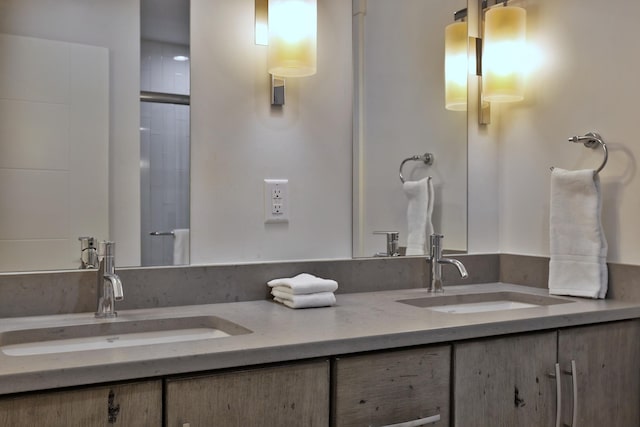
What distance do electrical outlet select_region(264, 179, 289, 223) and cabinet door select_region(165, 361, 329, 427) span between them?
65 centimetres

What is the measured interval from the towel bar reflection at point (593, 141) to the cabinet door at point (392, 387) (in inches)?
32.2

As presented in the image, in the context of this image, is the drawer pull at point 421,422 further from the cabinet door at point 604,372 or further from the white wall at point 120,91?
the white wall at point 120,91

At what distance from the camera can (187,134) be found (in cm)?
155

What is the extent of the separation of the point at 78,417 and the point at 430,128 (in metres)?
1.46

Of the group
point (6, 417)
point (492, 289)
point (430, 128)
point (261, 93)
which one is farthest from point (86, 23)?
point (492, 289)

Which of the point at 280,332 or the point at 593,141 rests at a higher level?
the point at 593,141

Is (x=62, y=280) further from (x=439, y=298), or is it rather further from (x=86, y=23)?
(x=439, y=298)

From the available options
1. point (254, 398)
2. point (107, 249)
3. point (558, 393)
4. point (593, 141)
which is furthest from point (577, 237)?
point (107, 249)

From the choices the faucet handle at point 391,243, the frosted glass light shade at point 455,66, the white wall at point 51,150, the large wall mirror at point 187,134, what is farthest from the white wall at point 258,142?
the frosted glass light shade at point 455,66

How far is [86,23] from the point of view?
56.2 inches

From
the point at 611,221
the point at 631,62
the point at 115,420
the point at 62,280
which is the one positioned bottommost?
the point at 115,420

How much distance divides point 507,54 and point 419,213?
0.61 meters

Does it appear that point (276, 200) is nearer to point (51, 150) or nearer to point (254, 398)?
point (51, 150)

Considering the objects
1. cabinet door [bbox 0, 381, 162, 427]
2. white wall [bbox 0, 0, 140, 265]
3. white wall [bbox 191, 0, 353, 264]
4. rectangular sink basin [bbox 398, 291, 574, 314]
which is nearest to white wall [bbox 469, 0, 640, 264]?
rectangular sink basin [bbox 398, 291, 574, 314]
